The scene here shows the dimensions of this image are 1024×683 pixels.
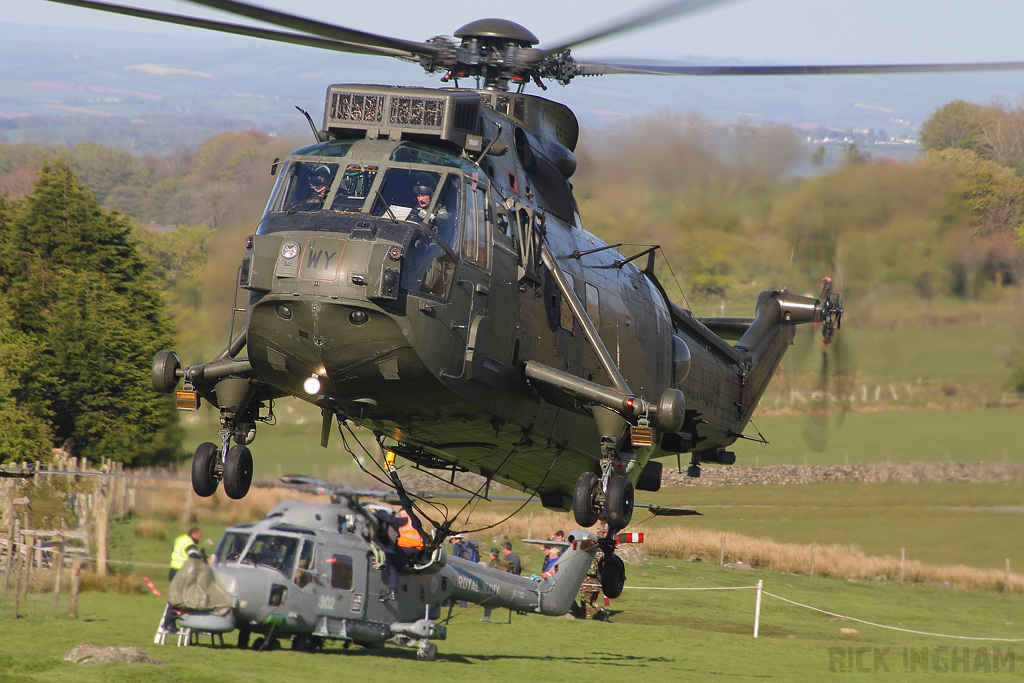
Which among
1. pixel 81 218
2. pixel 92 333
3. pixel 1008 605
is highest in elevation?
pixel 81 218

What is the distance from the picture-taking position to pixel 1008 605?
99.0 feet

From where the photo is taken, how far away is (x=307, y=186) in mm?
10570

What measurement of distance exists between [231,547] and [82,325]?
2330cm

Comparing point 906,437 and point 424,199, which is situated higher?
point 424,199

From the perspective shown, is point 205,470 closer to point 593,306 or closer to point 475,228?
point 475,228

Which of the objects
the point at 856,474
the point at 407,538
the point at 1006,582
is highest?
the point at 856,474

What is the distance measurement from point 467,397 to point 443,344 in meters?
0.69

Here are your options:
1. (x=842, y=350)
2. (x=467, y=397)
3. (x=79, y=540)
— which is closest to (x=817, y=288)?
(x=842, y=350)

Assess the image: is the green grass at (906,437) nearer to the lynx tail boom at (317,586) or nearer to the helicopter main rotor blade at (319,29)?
the lynx tail boom at (317,586)

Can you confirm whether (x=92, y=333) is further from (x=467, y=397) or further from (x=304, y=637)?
(x=467, y=397)

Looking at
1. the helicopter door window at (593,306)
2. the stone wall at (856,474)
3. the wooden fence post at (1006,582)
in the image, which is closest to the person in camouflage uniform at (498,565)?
the stone wall at (856,474)

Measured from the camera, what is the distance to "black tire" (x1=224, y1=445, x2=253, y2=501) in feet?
38.5

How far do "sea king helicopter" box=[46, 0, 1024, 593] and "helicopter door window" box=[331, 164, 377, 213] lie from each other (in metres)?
0.02

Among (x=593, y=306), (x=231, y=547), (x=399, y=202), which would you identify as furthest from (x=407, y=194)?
(x=231, y=547)
